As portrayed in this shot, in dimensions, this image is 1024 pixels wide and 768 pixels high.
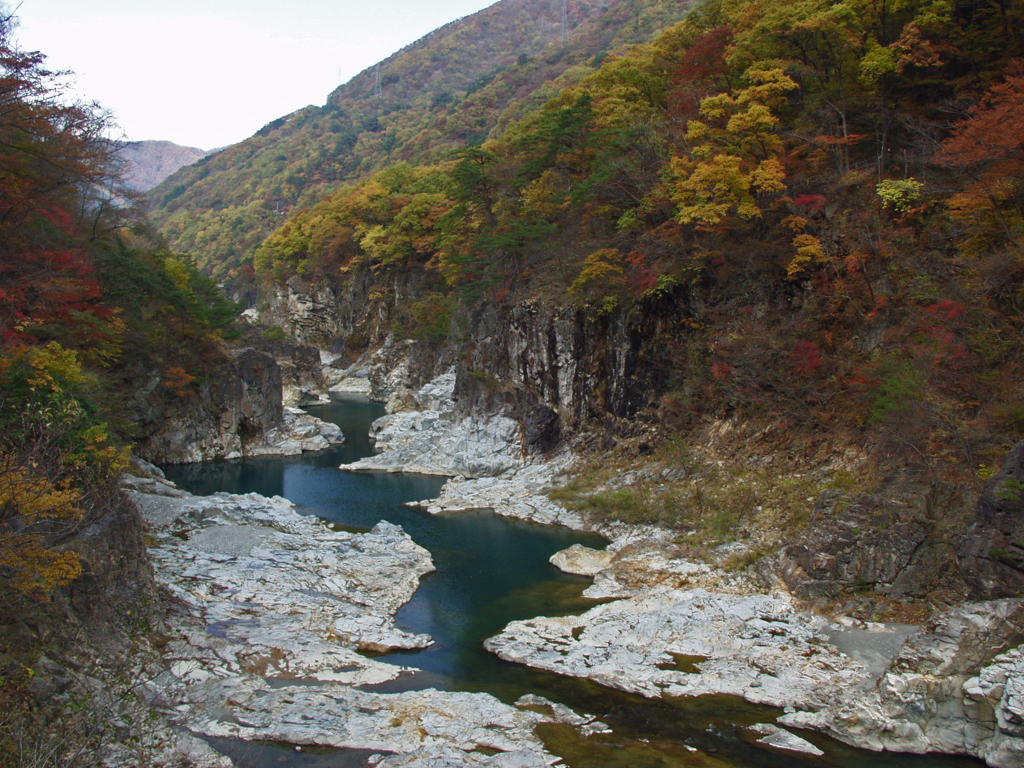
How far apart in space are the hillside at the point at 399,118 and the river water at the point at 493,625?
2031 inches

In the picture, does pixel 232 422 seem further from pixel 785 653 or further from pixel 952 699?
pixel 952 699

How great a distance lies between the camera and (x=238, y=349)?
43.0 meters

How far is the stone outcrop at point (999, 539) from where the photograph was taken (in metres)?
13.0

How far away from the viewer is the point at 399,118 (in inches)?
4313

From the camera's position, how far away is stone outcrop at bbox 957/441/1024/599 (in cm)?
1298

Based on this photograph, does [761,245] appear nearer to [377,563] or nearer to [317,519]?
[377,563]

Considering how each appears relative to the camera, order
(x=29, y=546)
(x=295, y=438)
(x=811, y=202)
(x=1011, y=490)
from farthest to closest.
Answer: (x=295, y=438)
(x=811, y=202)
(x=1011, y=490)
(x=29, y=546)

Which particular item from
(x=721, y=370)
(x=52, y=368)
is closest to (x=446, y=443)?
(x=721, y=370)

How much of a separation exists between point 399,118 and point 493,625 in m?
108

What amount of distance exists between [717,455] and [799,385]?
4.03m

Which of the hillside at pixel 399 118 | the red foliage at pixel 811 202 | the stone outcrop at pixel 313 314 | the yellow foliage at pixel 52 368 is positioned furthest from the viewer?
the hillside at pixel 399 118

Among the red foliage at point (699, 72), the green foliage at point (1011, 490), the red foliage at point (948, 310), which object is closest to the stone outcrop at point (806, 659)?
the green foliage at point (1011, 490)

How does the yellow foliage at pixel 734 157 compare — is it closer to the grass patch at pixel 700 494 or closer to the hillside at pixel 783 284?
the hillside at pixel 783 284

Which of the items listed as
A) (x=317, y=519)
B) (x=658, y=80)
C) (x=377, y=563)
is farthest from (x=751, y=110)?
(x=317, y=519)
